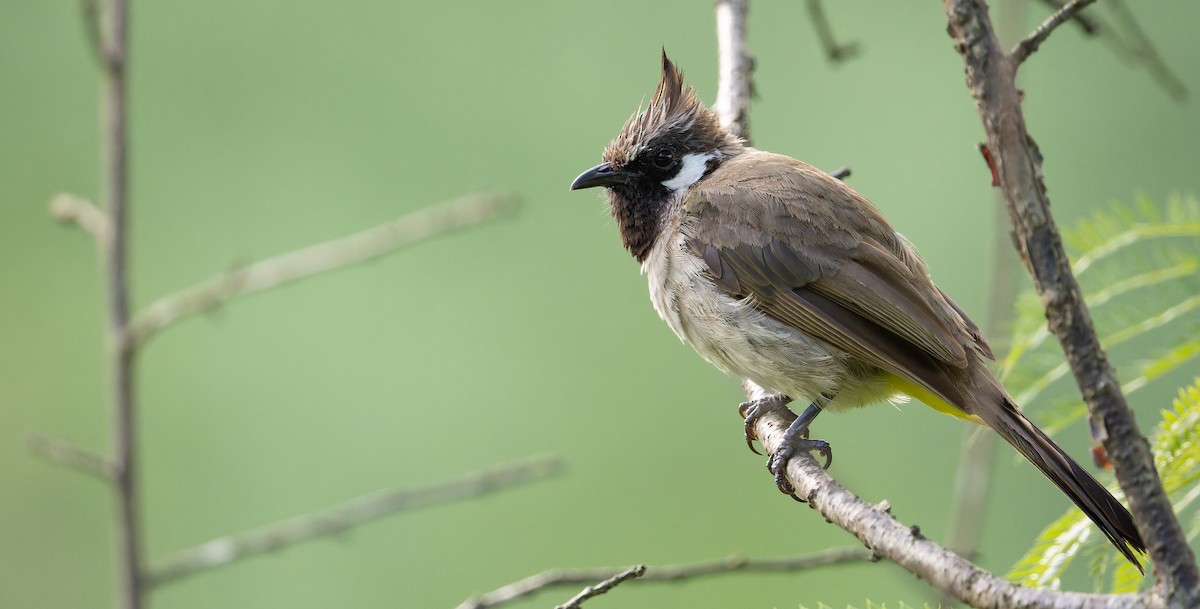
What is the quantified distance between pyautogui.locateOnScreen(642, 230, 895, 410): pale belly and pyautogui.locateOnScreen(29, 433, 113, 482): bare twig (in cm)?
150

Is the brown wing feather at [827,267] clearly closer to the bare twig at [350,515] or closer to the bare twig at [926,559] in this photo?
the bare twig at [926,559]

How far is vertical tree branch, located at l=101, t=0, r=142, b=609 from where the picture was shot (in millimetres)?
2402

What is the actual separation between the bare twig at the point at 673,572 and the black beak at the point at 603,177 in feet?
4.93

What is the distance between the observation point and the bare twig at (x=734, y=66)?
331 centimetres

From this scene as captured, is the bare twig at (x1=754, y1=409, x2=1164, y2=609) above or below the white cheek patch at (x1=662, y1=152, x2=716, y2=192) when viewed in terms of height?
below

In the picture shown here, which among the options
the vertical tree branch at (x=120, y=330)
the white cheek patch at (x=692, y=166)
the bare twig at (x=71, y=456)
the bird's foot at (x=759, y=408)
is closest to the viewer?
the vertical tree branch at (x=120, y=330)

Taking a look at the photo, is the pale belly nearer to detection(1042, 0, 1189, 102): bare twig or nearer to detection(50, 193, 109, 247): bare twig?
detection(1042, 0, 1189, 102): bare twig

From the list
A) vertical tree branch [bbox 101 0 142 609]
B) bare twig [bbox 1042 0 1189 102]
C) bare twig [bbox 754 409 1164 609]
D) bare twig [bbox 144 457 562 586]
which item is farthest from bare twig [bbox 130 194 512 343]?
bare twig [bbox 1042 0 1189 102]

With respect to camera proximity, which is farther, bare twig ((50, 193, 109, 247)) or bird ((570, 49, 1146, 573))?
bird ((570, 49, 1146, 573))

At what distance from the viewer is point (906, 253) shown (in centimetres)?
312

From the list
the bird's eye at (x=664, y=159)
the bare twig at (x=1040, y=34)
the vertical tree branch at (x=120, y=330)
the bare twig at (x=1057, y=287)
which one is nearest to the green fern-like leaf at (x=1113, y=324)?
the bare twig at (x=1057, y=287)

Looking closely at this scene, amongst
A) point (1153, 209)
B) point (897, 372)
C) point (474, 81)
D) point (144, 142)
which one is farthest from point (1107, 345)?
point (144, 142)

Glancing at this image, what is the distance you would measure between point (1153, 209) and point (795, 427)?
3.15ft

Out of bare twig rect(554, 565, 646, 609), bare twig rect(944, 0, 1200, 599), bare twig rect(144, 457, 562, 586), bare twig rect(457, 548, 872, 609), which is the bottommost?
bare twig rect(144, 457, 562, 586)
